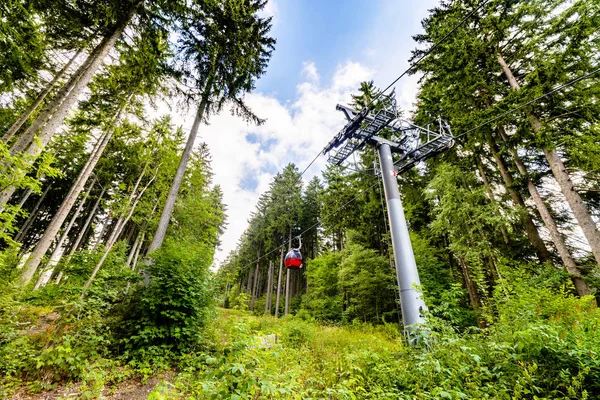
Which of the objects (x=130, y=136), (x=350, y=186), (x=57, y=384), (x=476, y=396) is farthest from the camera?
(x=350, y=186)

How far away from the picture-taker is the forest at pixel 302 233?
293 centimetres

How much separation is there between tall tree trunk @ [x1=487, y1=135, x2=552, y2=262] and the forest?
0.10 metres

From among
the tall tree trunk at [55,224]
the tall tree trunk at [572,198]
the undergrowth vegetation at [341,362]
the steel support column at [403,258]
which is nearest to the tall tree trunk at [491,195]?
the tall tree trunk at [572,198]

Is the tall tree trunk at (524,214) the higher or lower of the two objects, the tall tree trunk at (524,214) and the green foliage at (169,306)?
the higher

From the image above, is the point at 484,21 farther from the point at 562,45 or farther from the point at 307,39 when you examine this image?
the point at 307,39

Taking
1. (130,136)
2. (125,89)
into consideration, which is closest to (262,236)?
(130,136)

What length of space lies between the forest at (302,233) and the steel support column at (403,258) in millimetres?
772

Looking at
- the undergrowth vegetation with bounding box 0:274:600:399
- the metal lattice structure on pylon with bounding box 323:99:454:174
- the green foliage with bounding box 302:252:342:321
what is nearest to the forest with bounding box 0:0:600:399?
the undergrowth vegetation with bounding box 0:274:600:399

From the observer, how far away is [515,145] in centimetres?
871

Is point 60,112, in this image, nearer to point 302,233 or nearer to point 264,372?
point 264,372

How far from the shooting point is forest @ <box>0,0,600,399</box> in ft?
9.61

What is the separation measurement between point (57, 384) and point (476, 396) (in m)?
6.30

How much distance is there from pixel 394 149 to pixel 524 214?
17.5 ft

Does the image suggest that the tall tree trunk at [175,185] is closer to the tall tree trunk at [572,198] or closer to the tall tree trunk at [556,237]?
the tall tree trunk at [572,198]
